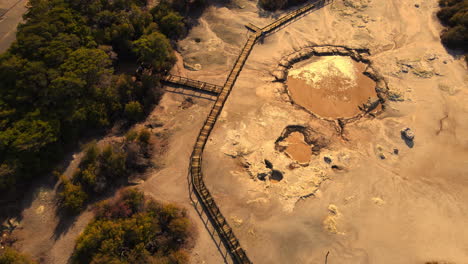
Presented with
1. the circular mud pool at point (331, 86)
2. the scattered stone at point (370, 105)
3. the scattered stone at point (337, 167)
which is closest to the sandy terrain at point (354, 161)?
the scattered stone at point (337, 167)

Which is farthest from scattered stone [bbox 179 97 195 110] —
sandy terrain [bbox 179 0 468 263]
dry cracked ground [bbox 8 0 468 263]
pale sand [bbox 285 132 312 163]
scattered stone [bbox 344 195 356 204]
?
scattered stone [bbox 344 195 356 204]

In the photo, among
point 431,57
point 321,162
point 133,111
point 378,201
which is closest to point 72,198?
point 133,111

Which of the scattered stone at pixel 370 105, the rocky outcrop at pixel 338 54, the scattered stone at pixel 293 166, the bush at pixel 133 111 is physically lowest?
the scattered stone at pixel 293 166

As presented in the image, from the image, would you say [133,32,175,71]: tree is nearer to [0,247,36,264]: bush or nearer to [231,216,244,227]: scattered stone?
[231,216,244,227]: scattered stone

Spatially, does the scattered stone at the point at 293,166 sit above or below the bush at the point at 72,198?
above

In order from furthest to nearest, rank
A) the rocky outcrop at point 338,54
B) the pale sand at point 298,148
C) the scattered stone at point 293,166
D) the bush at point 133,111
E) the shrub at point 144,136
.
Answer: the rocky outcrop at point 338,54, the bush at point 133,111, the pale sand at point 298,148, the shrub at point 144,136, the scattered stone at point 293,166

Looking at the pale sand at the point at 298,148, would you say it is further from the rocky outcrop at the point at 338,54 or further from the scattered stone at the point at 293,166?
the rocky outcrop at the point at 338,54

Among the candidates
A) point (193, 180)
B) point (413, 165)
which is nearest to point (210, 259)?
point (193, 180)
